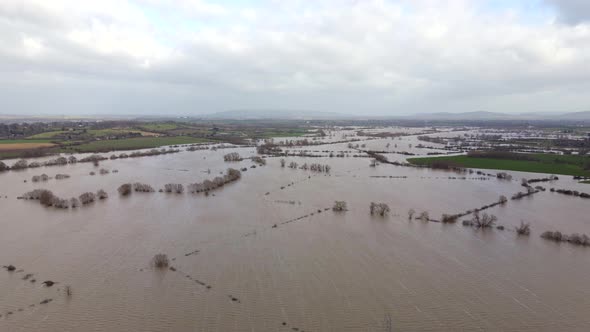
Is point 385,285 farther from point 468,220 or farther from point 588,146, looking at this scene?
point 588,146

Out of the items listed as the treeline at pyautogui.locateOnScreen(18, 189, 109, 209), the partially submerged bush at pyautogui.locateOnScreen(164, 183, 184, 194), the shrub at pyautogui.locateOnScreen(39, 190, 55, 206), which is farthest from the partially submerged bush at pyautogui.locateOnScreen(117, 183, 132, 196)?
the shrub at pyautogui.locateOnScreen(39, 190, 55, 206)

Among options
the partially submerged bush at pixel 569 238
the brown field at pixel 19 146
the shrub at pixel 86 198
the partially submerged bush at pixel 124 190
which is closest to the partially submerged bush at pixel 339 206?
the partially submerged bush at pixel 569 238

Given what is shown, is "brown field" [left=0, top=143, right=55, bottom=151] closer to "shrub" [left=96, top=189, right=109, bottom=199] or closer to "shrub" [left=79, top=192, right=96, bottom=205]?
"shrub" [left=96, top=189, right=109, bottom=199]

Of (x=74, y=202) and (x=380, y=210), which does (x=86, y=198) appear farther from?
(x=380, y=210)

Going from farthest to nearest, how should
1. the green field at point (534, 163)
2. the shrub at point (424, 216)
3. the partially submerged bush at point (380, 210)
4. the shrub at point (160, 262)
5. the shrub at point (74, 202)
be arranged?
1. the green field at point (534, 163)
2. the shrub at point (74, 202)
3. the partially submerged bush at point (380, 210)
4. the shrub at point (424, 216)
5. the shrub at point (160, 262)

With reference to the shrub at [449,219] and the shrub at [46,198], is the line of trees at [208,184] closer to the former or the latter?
the shrub at [46,198]
